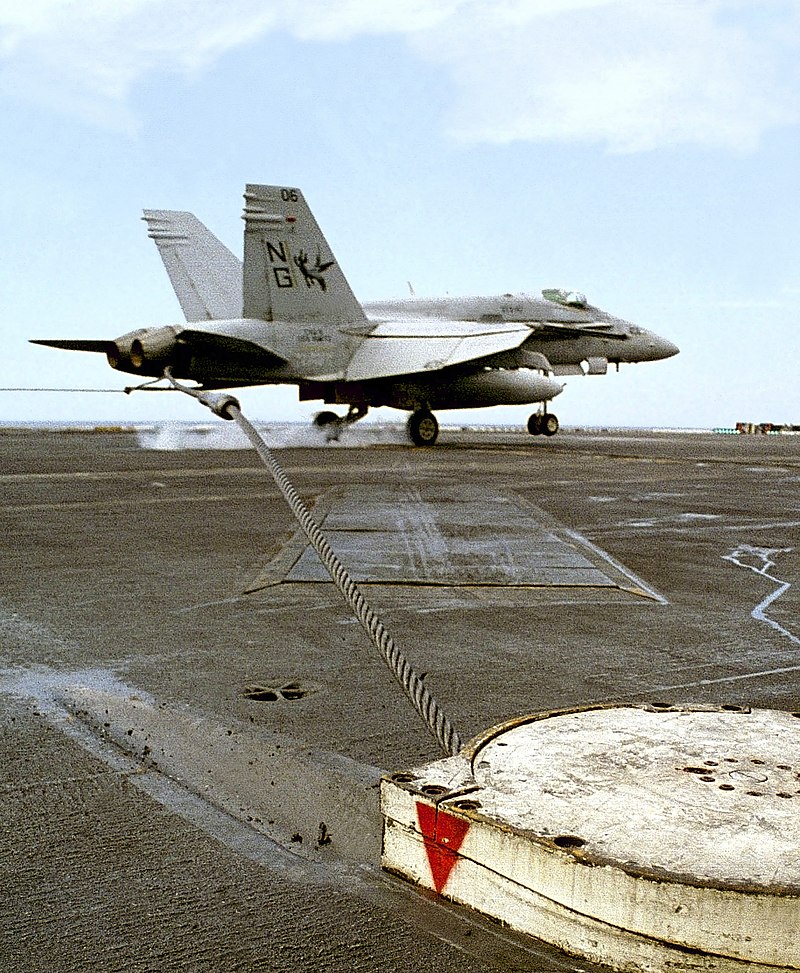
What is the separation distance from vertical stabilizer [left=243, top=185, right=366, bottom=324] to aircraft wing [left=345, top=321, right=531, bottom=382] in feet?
6.09

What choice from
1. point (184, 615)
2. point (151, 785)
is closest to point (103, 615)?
point (184, 615)

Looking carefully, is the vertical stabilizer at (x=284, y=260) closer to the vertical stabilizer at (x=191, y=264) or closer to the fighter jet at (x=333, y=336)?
the fighter jet at (x=333, y=336)

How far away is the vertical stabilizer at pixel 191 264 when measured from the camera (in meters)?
29.9

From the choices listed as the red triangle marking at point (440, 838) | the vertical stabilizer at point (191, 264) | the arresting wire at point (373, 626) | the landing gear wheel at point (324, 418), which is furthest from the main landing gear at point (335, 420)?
the red triangle marking at point (440, 838)

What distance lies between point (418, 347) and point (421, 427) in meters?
2.96

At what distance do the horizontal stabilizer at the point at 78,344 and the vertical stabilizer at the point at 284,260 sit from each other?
383 centimetres

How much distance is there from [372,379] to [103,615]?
22580mm

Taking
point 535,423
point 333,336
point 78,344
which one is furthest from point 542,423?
point 78,344

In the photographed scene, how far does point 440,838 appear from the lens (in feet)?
7.50

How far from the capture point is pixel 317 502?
12.2 meters

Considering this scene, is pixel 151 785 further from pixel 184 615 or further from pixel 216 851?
pixel 184 615

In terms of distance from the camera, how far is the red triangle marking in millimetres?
2250

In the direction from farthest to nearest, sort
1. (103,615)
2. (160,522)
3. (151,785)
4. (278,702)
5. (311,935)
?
(160,522) → (103,615) → (278,702) → (151,785) → (311,935)

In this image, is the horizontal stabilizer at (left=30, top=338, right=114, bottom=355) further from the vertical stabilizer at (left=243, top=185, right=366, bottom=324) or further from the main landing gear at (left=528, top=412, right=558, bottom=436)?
the main landing gear at (left=528, top=412, right=558, bottom=436)
